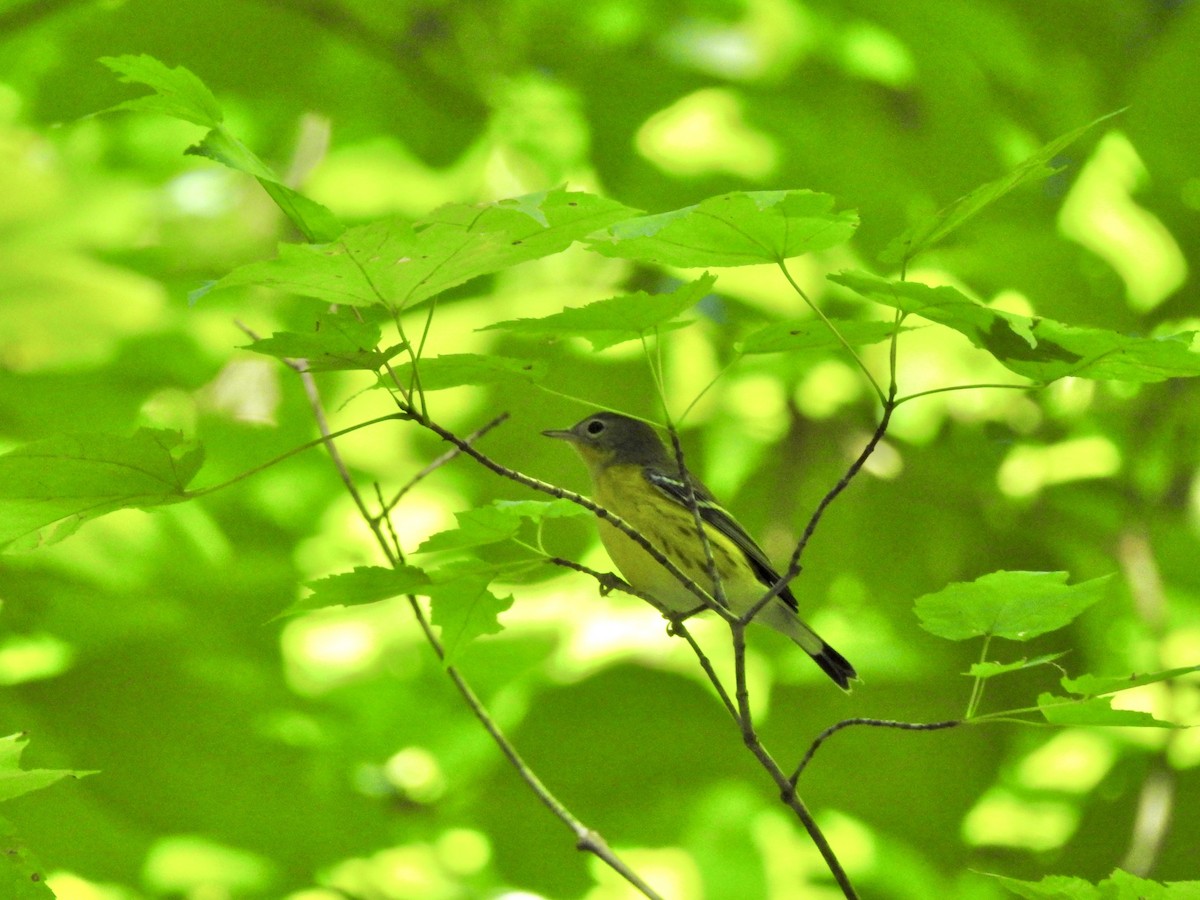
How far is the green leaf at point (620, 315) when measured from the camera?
50cm

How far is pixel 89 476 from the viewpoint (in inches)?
19.3

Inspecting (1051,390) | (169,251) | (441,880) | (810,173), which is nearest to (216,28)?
(169,251)

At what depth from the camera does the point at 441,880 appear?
1445mm

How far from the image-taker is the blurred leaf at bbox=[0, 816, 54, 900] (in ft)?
2.04

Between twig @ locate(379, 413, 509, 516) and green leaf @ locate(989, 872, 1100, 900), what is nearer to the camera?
green leaf @ locate(989, 872, 1100, 900)

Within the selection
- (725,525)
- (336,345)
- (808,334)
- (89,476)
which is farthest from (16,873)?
(725,525)

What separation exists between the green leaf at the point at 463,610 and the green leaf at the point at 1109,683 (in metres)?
0.28

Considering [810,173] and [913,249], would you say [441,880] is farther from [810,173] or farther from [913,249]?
[913,249]

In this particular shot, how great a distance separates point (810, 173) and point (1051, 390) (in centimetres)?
49

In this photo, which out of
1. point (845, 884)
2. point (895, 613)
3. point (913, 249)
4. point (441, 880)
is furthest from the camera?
point (895, 613)

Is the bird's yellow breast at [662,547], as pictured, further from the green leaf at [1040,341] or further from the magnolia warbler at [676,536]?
the green leaf at [1040,341]

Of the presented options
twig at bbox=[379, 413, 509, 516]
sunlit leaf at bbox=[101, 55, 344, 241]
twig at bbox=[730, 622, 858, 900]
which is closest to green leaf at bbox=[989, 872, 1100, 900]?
twig at bbox=[730, 622, 858, 900]

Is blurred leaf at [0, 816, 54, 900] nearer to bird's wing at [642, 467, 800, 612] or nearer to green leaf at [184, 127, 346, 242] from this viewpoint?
green leaf at [184, 127, 346, 242]

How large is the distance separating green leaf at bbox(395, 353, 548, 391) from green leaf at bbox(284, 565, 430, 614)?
0.30ft
